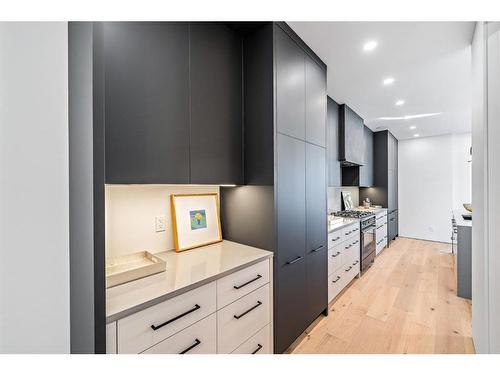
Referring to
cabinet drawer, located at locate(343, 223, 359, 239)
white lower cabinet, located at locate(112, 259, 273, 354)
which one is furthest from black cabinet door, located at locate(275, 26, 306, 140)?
cabinet drawer, located at locate(343, 223, 359, 239)

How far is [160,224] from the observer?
59.9 inches

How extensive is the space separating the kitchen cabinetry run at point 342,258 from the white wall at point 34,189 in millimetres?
2261

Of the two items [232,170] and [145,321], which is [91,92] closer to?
[145,321]

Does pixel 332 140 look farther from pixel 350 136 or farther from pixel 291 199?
pixel 291 199

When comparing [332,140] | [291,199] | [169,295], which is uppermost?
[332,140]

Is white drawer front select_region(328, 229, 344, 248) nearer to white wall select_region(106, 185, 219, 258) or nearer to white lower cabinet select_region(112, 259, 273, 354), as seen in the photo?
white lower cabinet select_region(112, 259, 273, 354)

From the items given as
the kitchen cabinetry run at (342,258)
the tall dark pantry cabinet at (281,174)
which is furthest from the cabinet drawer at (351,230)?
the tall dark pantry cabinet at (281,174)

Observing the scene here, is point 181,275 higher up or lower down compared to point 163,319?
higher up

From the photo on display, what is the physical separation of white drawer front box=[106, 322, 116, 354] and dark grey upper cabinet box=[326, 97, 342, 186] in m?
2.87

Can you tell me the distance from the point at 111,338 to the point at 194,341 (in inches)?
15.7

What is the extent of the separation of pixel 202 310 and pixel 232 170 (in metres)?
0.88

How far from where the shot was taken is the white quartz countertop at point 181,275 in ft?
2.91

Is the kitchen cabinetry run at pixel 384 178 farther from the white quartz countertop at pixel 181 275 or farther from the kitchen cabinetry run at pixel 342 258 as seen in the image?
the white quartz countertop at pixel 181 275

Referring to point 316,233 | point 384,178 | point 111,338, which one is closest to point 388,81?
point 316,233
